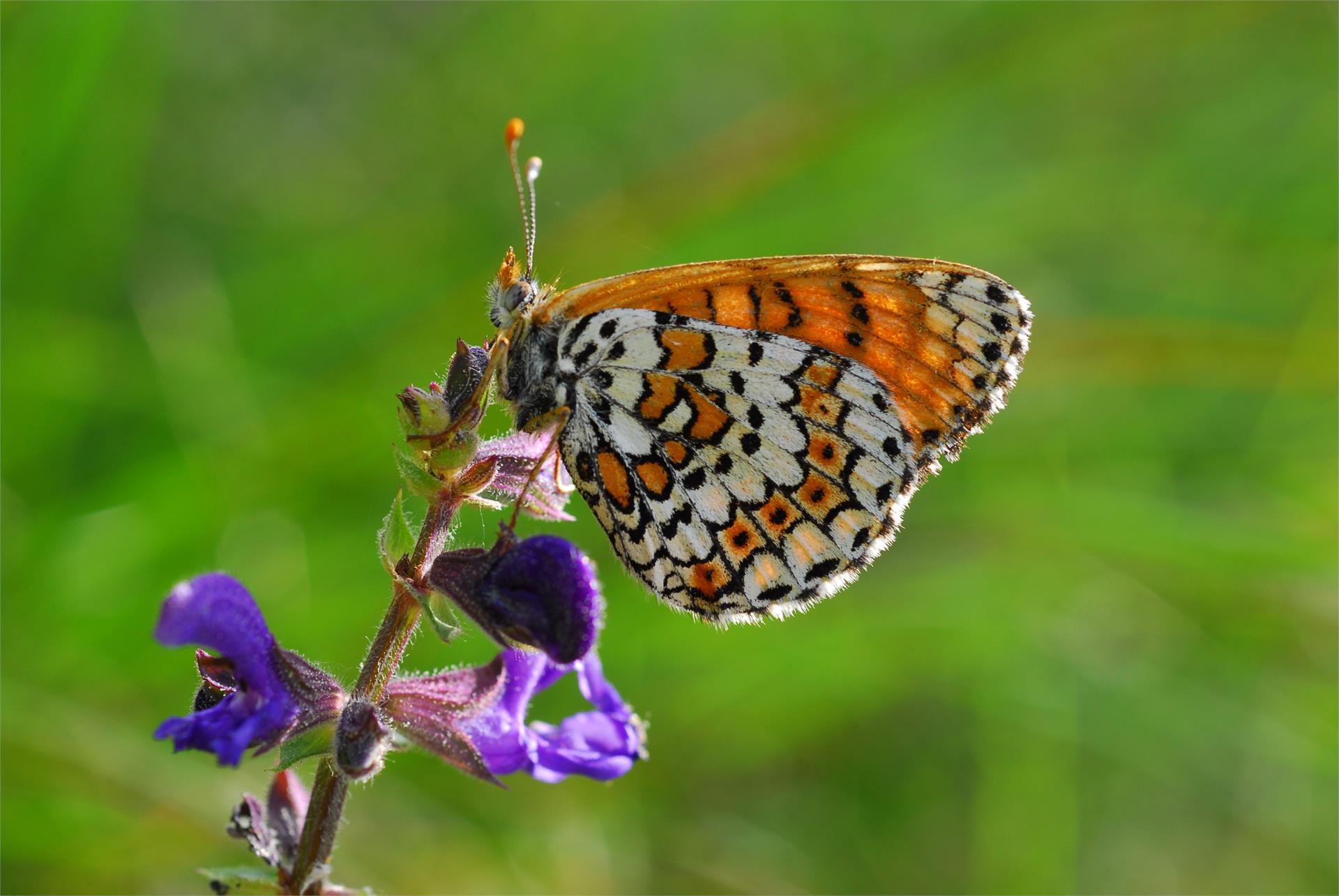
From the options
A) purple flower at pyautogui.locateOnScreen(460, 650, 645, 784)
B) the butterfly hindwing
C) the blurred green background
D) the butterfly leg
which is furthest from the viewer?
the blurred green background

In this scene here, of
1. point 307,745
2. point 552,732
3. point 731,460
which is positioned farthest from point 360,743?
point 731,460

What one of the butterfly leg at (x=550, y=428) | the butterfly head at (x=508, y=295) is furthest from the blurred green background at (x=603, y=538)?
the butterfly head at (x=508, y=295)

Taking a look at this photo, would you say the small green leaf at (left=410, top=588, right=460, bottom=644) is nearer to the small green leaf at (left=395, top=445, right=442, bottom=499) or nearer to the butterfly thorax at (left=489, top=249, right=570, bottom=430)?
the small green leaf at (left=395, top=445, right=442, bottom=499)

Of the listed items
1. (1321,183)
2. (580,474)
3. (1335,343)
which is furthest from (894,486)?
(1321,183)

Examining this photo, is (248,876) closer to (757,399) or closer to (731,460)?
(731,460)

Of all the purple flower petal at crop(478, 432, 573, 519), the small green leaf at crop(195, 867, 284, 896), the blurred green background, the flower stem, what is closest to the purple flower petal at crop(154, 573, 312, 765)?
the flower stem

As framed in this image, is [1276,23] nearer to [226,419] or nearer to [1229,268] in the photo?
[1229,268]
